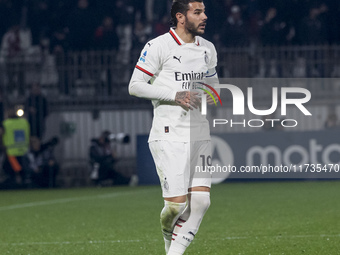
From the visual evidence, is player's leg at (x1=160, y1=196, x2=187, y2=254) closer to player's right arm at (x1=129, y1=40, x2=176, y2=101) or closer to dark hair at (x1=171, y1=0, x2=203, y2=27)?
player's right arm at (x1=129, y1=40, x2=176, y2=101)

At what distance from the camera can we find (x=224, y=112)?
52.5ft

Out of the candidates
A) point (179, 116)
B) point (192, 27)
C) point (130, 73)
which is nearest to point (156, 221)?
point (179, 116)

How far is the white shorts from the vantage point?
5746 mm

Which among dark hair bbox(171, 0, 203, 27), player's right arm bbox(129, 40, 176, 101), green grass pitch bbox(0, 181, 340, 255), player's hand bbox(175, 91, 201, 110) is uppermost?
dark hair bbox(171, 0, 203, 27)

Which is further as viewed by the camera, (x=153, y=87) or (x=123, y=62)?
(x=123, y=62)

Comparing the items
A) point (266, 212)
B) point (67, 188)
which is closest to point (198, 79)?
point (266, 212)

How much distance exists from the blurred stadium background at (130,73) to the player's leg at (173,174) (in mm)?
6009

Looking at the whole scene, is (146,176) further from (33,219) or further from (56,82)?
(33,219)

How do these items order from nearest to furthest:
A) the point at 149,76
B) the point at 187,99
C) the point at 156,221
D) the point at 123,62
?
the point at 187,99 → the point at 149,76 → the point at 156,221 → the point at 123,62

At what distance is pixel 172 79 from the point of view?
591 cm

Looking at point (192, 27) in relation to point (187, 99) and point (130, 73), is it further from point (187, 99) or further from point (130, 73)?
point (130, 73)

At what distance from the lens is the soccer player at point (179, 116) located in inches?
227

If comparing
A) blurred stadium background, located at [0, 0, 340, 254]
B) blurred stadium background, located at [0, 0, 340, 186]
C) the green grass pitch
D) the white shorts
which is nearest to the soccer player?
the white shorts

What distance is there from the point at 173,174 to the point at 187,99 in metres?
0.55
